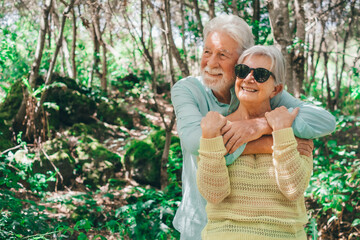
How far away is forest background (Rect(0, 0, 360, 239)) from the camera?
4020 millimetres

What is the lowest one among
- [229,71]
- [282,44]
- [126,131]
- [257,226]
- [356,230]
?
[356,230]

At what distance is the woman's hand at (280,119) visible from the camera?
1624 mm

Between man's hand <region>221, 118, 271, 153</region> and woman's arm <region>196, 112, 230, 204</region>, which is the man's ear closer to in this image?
man's hand <region>221, 118, 271, 153</region>

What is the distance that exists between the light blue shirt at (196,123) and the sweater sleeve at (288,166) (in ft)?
0.50

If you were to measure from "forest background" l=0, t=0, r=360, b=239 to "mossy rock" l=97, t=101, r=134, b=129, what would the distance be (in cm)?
3

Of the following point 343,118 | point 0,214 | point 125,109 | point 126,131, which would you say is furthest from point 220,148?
point 125,109

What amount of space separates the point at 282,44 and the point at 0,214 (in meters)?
3.52

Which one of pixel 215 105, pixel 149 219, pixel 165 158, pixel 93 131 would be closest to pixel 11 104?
pixel 93 131

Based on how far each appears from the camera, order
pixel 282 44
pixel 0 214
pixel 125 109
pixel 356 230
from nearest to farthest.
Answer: pixel 0 214 < pixel 282 44 < pixel 356 230 < pixel 125 109

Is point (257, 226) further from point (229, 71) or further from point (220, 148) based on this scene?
point (229, 71)

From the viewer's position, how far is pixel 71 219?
514 centimetres

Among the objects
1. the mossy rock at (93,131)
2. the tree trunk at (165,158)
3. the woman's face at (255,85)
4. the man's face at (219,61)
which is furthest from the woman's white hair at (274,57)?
the mossy rock at (93,131)

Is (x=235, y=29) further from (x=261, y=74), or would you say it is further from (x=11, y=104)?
(x=11, y=104)

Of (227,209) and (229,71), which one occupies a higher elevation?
(229,71)
